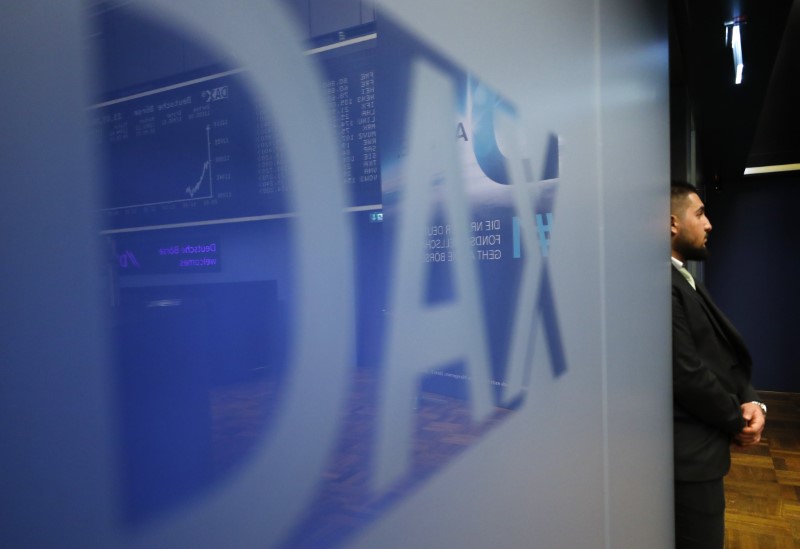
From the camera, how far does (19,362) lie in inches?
6.8

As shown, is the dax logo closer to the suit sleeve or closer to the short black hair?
the suit sleeve

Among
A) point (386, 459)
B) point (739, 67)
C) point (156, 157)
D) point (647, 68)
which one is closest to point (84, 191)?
point (156, 157)

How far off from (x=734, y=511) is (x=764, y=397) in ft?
10.4

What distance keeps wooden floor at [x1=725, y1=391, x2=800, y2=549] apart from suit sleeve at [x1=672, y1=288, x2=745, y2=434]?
1.56 m

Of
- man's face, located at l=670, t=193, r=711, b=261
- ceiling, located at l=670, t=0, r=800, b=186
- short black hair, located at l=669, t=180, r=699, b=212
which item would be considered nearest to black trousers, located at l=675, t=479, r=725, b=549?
man's face, located at l=670, t=193, r=711, b=261

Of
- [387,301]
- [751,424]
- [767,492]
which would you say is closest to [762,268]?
[767,492]

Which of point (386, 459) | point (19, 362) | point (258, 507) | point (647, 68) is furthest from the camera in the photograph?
point (647, 68)

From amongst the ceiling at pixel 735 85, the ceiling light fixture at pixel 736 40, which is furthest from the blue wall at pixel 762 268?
the ceiling light fixture at pixel 736 40

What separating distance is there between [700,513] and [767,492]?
87.5 inches

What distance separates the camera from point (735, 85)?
3.31 m

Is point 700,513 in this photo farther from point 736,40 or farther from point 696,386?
point 736,40

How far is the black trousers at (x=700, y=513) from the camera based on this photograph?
1709 millimetres

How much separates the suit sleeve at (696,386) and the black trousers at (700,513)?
0.67ft

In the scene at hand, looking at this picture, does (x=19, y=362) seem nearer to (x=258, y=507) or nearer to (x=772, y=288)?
(x=258, y=507)
